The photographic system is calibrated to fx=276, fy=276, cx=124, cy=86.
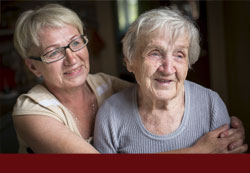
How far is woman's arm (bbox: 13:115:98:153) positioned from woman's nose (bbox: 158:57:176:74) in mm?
380

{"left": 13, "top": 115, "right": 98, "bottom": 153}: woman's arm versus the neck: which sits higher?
the neck

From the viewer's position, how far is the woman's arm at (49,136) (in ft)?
3.24

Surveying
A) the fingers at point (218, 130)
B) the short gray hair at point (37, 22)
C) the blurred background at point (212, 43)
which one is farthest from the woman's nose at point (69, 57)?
the fingers at point (218, 130)

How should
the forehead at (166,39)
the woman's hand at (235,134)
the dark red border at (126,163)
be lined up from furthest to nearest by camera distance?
the woman's hand at (235,134) → the forehead at (166,39) → the dark red border at (126,163)

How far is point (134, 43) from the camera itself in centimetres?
103

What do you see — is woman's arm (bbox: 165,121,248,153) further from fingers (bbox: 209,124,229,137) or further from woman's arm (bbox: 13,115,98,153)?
woman's arm (bbox: 13,115,98,153)

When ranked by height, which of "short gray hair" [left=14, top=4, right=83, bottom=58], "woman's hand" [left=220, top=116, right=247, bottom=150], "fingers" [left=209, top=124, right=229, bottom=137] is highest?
"short gray hair" [left=14, top=4, right=83, bottom=58]

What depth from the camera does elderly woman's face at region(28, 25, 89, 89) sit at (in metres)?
1.11

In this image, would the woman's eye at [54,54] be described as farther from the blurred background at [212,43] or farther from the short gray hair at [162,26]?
the blurred background at [212,43]

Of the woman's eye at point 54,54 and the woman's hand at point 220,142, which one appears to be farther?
the woman's eye at point 54,54

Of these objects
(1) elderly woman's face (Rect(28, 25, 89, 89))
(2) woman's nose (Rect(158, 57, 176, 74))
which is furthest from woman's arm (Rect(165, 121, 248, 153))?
(1) elderly woman's face (Rect(28, 25, 89, 89))

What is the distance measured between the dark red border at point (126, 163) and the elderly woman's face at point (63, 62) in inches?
14.8

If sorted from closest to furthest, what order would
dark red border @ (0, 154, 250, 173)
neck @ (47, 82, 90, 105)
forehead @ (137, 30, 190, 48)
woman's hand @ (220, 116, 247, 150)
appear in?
dark red border @ (0, 154, 250, 173) → forehead @ (137, 30, 190, 48) → woman's hand @ (220, 116, 247, 150) → neck @ (47, 82, 90, 105)

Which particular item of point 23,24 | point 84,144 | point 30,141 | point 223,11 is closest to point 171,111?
point 84,144
